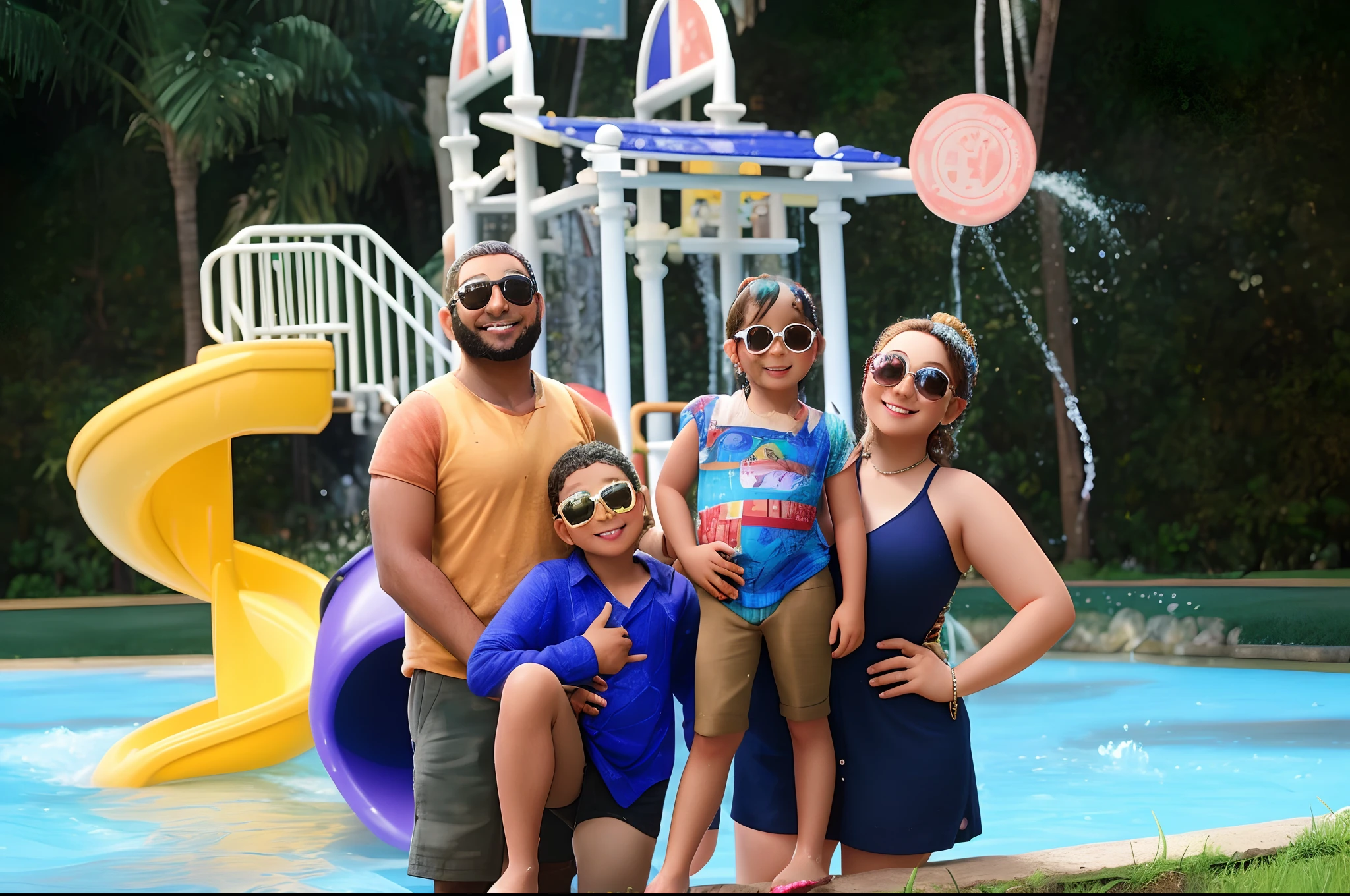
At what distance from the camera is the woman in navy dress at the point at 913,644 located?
2562mm

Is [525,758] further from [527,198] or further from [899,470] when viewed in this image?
[527,198]

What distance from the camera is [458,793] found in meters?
2.47

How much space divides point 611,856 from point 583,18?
576cm

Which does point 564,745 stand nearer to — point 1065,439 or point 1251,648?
point 1251,648

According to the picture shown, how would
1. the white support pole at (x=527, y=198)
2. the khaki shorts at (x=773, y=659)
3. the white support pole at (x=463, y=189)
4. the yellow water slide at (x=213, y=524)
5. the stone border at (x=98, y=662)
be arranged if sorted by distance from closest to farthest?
the khaki shorts at (x=773, y=659)
the yellow water slide at (x=213, y=524)
the white support pole at (x=527, y=198)
the white support pole at (x=463, y=189)
the stone border at (x=98, y=662)

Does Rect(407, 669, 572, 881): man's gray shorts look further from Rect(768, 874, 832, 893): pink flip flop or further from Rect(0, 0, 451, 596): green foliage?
Rect(0, 0, 451, 596): green foliage

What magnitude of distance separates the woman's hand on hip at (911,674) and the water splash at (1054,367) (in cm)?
936

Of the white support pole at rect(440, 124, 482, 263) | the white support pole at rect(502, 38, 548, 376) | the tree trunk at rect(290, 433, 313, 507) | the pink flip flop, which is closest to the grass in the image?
the pink flip flop

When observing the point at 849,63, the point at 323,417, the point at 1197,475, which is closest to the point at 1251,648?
the point at 1197,475

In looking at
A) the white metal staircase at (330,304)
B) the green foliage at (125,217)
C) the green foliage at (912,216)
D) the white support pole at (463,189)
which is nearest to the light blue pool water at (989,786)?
the white metal staircase at (330,304)

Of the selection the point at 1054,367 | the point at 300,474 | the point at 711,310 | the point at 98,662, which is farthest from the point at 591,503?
the point at 300,474

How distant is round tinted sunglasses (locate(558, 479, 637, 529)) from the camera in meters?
2.40

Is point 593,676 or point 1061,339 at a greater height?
point 1061,339

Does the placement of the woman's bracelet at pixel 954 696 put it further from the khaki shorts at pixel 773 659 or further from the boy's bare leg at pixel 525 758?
the boy's bare leg at pixel 525 758
